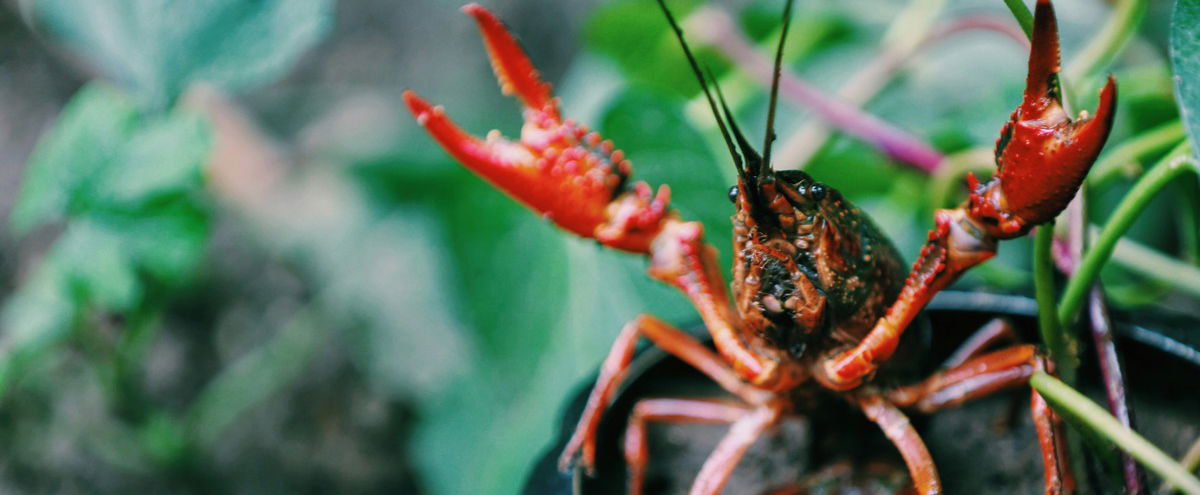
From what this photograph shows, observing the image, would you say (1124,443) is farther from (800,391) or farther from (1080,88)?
(1080,88)

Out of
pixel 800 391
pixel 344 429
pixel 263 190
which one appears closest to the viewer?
pixel 800 391

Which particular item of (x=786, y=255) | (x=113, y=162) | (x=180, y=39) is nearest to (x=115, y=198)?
(x=113, y=162)

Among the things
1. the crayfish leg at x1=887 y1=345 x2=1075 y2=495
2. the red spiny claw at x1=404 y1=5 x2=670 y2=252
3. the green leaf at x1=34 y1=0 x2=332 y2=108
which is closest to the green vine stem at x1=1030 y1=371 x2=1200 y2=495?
the crayfish leg at x1=887 y1=345 x2=1075 y2=495

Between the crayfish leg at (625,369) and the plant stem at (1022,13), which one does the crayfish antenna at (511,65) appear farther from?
the plant stem at (1022,13)

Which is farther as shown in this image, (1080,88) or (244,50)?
(244,50)

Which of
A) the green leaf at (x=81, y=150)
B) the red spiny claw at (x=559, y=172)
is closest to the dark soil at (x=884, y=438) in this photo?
the red spiny claw at (x=559, y=172)

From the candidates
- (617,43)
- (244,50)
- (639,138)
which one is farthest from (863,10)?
(244,50)
